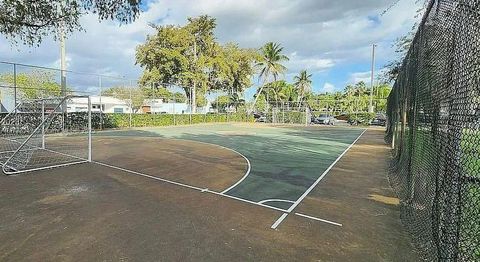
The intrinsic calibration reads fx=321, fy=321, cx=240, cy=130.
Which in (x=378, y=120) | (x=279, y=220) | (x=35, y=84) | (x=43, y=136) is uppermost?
(x=35, y=84)

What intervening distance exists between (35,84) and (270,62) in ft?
103

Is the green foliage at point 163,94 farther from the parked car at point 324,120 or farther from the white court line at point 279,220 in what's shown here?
the white court line at point 279,220

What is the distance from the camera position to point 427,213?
155 inches

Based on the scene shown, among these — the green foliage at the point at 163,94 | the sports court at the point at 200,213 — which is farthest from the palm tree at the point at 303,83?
the sports court at the point at 200,213

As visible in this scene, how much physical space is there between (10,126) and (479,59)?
1669 cm

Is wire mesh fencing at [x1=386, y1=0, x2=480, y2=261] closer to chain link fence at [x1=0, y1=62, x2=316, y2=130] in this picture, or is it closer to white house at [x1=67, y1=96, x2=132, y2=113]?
chain link fence at [x1=0, y1=62, x2=316, y2=130]

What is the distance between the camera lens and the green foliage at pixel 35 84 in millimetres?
16328

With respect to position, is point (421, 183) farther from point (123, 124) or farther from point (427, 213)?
point (123, 124)

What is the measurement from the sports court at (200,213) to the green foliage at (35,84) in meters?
10.6

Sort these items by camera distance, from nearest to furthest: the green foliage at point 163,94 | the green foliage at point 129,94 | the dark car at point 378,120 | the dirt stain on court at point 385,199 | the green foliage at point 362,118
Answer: the dirt stain on court at point 385,199
the green foliage at point 129,94
the green foliage at point 163,94
the dark car at point 378,120
the green foliage at point 362,118

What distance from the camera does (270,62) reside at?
44.7m

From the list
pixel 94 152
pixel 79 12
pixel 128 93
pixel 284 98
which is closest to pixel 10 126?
pixel 94 152

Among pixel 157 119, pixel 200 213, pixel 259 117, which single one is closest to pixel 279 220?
pixel 200 213

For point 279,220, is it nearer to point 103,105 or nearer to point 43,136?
point 43,136
